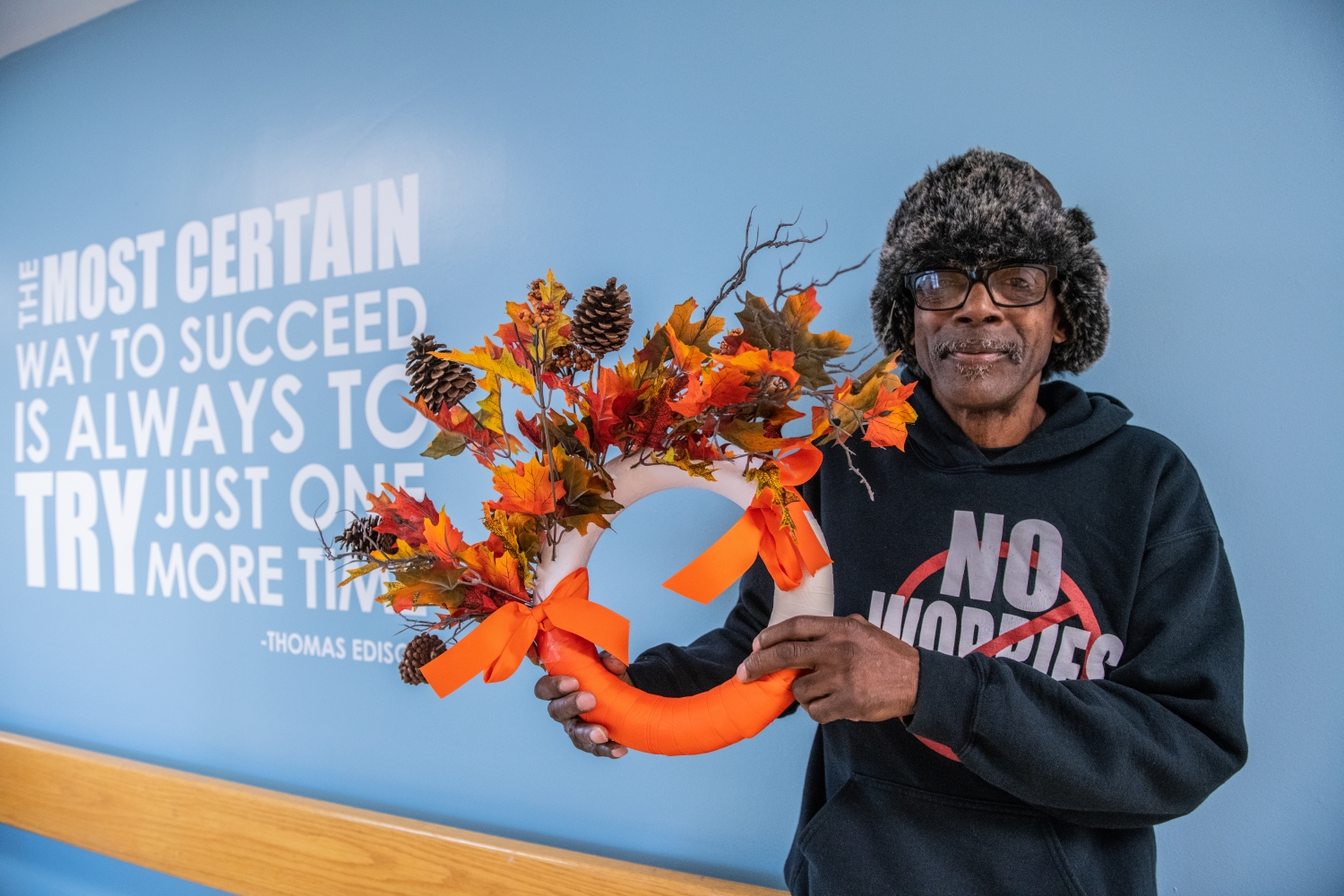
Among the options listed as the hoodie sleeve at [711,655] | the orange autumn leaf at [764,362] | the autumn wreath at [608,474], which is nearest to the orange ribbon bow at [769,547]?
the autumn wreath at [608,474]

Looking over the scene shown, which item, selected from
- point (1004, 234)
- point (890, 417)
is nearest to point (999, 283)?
point (1004, 234)

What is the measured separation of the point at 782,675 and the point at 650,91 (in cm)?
94

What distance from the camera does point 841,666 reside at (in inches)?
24.5

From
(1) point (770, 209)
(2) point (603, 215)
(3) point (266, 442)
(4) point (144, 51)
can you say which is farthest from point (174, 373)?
(1) point (770, 209)

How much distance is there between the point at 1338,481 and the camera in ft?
2.96

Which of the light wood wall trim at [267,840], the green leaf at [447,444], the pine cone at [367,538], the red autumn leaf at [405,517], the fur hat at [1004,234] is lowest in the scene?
the light wood wall trim at [267,840]

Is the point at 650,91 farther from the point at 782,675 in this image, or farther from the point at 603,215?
the point at 782,675

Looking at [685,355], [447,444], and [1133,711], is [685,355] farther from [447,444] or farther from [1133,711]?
[1133,711]

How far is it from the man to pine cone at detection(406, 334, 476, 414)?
28 cm

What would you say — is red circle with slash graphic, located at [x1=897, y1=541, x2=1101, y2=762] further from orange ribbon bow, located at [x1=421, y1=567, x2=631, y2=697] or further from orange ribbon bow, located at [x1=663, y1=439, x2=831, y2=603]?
orange ribbon bow, located at [x1=421, y1=567, x2=631, y2=697]

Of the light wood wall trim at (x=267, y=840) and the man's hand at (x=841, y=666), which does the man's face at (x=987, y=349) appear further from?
the light wood wall trim at (x=267, y=840)

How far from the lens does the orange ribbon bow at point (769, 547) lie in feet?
2.11

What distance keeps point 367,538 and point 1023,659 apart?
25.9 inches

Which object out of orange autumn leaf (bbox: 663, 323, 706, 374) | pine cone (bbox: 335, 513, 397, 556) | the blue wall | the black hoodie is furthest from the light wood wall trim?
orange autumn leaf (bbox: 663, 323, 706, 374)
